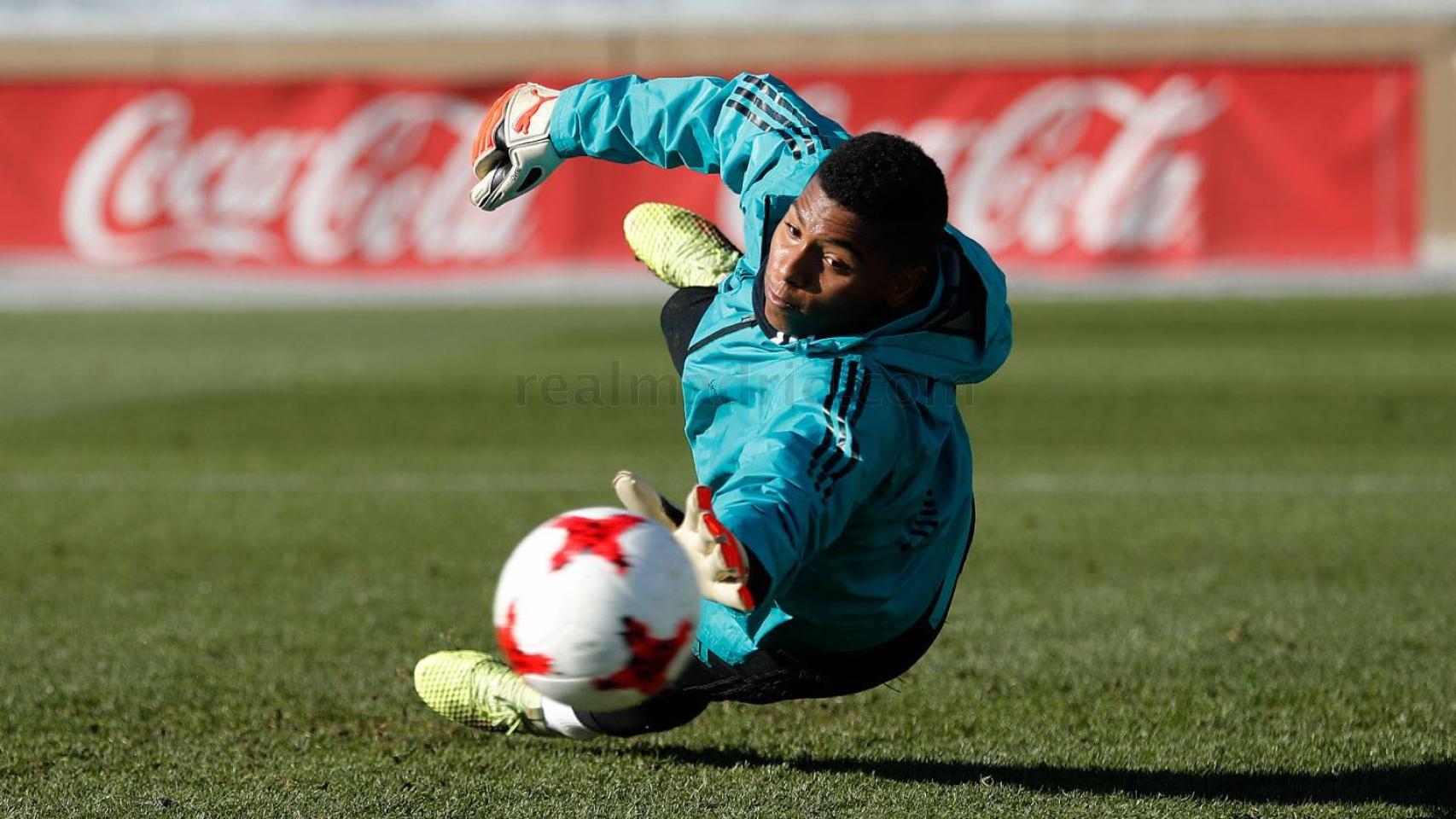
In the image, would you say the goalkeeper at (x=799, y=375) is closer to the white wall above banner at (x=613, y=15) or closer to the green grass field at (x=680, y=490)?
the green grass field at (x=680, y=490)

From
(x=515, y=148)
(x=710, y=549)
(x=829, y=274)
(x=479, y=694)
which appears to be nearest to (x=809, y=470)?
(x=710, y=549)

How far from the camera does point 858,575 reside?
4.07 m

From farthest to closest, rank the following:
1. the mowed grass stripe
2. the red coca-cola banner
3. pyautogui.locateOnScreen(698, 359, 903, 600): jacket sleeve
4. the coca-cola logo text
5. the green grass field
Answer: the coca-cola logo text < the red coca-cola banner < the mowed grass stripe < the green grass field < pyautogui.locateOnScreen(698, 359, 903, 600): jacket sleeve

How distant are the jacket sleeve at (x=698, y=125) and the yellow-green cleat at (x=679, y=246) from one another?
0.81 feet

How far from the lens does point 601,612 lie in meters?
3.14

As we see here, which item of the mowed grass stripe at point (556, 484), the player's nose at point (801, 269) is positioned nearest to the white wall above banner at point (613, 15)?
the mowed grass stripe at point (556, 484)

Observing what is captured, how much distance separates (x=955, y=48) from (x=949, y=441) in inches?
759

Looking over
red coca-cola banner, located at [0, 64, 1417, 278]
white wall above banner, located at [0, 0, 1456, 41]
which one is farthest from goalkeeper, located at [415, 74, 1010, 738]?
white wall above banner, located at [0, 0, 1456, 41]

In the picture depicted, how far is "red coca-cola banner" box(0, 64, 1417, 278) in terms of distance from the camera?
19.7 metres

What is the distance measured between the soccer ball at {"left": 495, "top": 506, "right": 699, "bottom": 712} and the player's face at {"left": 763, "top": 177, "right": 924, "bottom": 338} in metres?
0.81

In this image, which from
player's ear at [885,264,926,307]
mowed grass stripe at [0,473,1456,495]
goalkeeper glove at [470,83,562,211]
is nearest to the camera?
player's ear at [885,264,926,307]

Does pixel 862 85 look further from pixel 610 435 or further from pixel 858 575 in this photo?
pixel 858 575

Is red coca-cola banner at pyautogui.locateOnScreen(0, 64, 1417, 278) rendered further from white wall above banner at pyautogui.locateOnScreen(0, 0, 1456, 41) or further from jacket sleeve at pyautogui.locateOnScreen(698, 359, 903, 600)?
jacket sleeve at pyautogui.locateOnScreen(698, 359, 903, 600)

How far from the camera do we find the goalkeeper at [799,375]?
3461mm
